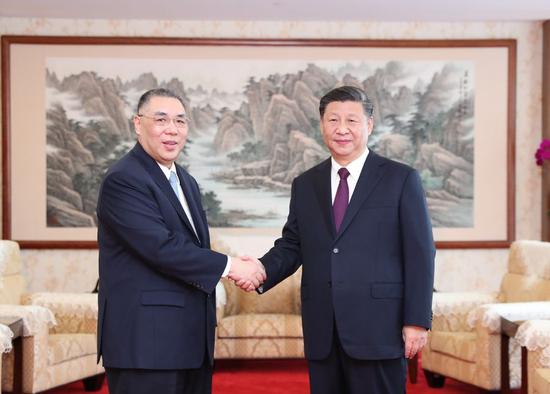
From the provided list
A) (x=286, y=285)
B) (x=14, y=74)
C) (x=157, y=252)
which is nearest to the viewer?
(x=157, y=252)

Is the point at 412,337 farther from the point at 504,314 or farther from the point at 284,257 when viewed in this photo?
the point at 504,314

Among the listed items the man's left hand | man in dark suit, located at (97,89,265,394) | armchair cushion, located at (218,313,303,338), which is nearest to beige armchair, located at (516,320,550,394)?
the man's left hand

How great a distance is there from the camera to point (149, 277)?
2.78 metres

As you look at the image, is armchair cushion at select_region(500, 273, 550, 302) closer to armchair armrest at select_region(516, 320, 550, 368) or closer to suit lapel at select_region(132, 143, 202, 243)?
armchair armrest at select_region(516, 320, 550, 368)

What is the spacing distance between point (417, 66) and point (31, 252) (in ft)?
12.3

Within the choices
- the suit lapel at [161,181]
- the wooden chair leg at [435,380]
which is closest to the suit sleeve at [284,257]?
the suit lapel at [161,181]

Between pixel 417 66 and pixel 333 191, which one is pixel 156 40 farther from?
pixel 333 191

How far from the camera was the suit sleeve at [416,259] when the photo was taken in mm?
2793

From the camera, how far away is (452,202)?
7320mm

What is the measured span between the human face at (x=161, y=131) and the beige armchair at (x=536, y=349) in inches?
79.1

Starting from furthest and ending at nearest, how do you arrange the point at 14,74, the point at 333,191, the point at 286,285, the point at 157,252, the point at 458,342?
the point at 14,74, the point at 286,285, the point at 458,342, the point at 333,191, the point at 157,252

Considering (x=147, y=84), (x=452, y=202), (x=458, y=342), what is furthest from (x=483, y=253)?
(x=147, y=84)

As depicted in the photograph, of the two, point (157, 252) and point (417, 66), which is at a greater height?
point (417, 66)

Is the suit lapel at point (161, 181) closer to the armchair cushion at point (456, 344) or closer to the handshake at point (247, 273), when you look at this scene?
the handshake at point (247, 273)
